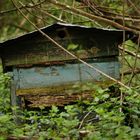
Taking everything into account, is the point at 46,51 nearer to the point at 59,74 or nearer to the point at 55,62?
the point at 55,62

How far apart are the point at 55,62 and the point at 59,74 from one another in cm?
19

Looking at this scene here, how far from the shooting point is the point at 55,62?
698 centimetres

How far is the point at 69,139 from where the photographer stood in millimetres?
4273

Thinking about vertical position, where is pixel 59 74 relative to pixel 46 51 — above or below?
Result: below

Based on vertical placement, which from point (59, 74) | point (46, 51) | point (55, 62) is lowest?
point (59, 74)

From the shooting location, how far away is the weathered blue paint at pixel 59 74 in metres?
6.94

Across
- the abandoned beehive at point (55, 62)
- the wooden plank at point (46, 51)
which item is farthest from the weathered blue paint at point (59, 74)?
the wooden plank at point (46, 51)

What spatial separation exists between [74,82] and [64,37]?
0.68 m

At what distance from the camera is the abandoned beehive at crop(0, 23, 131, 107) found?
6.90 m

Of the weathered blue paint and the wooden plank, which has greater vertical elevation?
the wooden plank

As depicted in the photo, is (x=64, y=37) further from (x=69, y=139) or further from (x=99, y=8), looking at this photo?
(x=69, y=139)

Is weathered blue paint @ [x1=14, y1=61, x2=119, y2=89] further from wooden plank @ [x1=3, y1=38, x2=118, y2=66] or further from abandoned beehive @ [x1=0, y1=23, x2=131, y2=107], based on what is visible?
wooden plank @ [x1=3, y1=38, x2=118, y2=66]

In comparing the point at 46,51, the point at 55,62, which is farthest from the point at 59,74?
the point at 46,51

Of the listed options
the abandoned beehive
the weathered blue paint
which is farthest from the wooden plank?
the weathered blue paint
